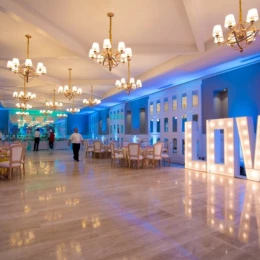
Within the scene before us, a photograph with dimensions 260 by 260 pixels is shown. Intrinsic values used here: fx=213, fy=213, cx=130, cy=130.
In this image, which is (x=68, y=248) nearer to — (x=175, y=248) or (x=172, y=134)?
(x=175, y=248)

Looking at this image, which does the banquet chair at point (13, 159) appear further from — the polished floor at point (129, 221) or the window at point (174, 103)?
the window at point (174, 103)

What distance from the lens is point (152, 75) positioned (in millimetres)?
8281

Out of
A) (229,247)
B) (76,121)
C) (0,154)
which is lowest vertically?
(229,247)

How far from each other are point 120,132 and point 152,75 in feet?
24.7

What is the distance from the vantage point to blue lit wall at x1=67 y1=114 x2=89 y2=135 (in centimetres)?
2103

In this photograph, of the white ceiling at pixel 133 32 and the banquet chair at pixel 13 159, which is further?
the banquet chair at pixel 13 159

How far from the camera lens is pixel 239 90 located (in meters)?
7.33

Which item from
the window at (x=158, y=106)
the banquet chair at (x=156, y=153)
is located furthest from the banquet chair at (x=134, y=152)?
the window at (x=158, y=106)

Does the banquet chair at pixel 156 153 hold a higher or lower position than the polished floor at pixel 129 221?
higher

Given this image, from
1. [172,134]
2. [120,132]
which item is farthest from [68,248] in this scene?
[120,132]

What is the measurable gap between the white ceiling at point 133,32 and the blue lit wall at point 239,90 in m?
0.40


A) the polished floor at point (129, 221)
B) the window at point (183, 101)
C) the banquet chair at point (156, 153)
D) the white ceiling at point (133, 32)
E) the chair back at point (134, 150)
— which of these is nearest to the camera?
the polished floor at point (129, 221)

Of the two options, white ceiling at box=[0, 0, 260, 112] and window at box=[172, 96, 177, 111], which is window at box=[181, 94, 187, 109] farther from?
white ceiling at box=[0, 0, 260, 112]

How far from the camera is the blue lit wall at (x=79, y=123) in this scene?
2103 cm
